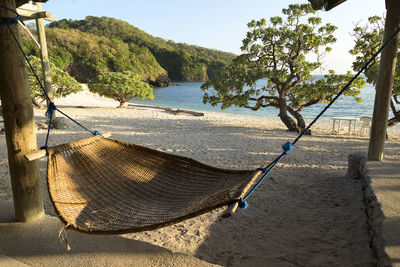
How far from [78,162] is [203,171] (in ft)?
2.55

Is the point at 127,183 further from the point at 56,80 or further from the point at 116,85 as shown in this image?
the point at 116,85

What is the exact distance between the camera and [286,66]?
589cm

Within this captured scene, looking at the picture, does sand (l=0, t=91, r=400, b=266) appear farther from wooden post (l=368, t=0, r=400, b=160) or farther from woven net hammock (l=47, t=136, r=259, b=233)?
wooden post (l=368, t=0, r=400, b=160)

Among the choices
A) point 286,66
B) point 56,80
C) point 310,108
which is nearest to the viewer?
point 286,66

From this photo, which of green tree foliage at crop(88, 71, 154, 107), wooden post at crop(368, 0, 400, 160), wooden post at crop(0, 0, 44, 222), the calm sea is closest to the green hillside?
the calm sea

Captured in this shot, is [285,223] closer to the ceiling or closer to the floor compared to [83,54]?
closer to the floor

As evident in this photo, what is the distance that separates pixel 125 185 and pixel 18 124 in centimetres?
67

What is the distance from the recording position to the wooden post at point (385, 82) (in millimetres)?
2355

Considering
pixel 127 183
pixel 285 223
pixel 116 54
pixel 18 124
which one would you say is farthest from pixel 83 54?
pixel 285 223

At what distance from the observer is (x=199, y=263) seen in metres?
1.29

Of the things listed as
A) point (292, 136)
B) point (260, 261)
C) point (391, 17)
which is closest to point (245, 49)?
point (292, 136)

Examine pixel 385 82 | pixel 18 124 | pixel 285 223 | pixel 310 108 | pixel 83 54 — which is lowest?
pixel 285 223

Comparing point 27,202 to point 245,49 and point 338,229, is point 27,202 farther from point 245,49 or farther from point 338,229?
point 245,49

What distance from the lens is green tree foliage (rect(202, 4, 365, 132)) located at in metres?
5.55
